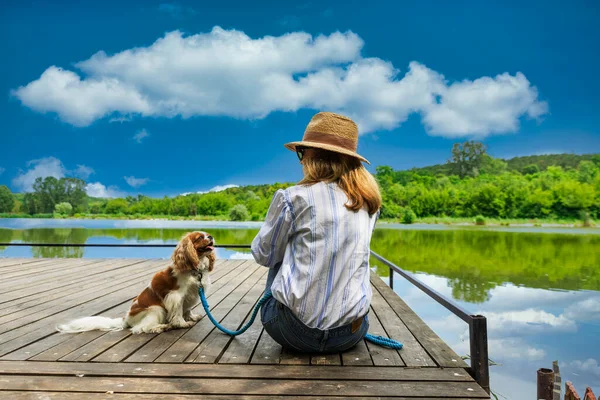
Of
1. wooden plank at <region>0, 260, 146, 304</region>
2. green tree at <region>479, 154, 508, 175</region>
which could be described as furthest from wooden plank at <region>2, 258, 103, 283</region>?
green tree at <region>479, 154, 508, 175</region>

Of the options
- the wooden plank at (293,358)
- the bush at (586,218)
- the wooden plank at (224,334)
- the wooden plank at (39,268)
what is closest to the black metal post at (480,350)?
the wooden plank at (293,358)

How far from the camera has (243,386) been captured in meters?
1.96

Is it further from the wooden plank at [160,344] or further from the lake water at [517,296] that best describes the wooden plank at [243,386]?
the lake water at [517,296]

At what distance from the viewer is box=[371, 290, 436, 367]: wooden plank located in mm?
2350

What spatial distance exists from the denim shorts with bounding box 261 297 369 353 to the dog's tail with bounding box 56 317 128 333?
128 centimetres

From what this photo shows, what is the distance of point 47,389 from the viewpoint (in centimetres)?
193

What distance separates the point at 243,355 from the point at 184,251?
820mm

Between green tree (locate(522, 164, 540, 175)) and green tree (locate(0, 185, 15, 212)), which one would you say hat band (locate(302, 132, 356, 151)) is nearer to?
green tree (locate(0, 185, 15, 212))

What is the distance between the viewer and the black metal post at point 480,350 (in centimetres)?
209

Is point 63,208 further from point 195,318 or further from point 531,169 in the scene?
point 531,169

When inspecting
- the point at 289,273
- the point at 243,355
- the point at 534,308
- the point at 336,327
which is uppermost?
the point at 289,273

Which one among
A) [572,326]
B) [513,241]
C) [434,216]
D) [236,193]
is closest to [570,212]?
[434,216]

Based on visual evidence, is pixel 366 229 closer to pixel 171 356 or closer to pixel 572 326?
pixel 171 356

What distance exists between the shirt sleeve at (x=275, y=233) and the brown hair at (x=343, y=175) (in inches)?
6.9
